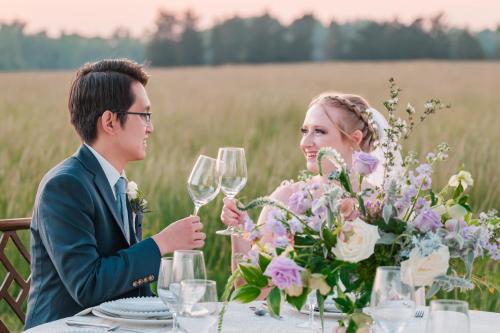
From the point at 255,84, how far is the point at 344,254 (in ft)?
60.0

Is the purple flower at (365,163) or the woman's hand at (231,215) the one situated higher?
the purple flower at (365,163)

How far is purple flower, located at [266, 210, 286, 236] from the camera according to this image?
6.17 feet

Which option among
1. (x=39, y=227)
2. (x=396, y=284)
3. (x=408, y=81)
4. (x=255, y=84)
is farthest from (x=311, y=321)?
(x=408, y=81)

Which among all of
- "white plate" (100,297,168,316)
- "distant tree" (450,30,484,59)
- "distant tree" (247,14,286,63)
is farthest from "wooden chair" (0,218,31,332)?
"distant tree" (450,30,484,59)

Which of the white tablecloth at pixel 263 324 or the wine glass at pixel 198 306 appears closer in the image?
the wine glass at pixel 198 306

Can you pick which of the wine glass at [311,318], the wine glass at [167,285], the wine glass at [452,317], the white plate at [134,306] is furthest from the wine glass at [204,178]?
the wine glass at [452,317]

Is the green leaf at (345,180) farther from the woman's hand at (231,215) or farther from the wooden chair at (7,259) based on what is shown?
the wooden chair at (7,259)

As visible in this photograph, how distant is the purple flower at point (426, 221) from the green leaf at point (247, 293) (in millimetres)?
347

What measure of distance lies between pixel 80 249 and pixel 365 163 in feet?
3.31

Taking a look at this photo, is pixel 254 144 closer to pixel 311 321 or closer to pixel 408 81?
pixel 311 321

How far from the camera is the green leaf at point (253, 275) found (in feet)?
6.22

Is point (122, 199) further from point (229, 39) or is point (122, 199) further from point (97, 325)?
point (229, 39)

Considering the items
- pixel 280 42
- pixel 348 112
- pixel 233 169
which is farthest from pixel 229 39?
pixel 233 169

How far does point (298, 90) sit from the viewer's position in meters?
17.7
